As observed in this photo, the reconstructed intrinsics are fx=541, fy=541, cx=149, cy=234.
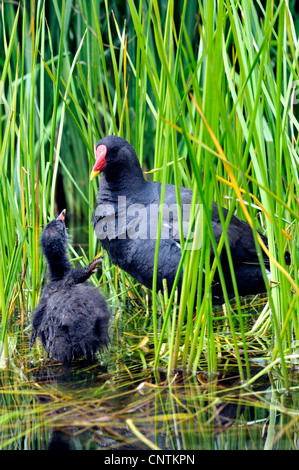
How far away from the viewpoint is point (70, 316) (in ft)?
7.79

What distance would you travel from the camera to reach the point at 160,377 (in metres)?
2.14

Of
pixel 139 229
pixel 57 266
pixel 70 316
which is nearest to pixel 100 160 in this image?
pixel 139 229

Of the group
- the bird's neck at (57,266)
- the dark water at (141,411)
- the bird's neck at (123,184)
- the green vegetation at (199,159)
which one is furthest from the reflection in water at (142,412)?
the bird's neck at (123,184)

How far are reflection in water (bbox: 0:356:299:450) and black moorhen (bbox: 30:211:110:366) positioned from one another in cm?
13

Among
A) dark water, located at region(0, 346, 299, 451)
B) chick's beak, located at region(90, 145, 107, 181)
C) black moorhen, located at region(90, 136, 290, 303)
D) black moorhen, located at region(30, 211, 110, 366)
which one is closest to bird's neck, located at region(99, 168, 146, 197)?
black moorhen, located at region(90, 136, 290, 303)

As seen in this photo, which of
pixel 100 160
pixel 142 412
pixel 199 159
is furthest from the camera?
pixel 100 160

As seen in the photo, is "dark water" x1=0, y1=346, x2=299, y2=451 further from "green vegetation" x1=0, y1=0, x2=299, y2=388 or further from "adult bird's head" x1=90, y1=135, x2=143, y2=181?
"adult bird's head" x1=90, y1=135, x2=143, y2=181

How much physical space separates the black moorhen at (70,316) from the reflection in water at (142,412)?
0.42ft

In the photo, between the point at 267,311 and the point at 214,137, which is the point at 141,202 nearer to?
the point at 267,311

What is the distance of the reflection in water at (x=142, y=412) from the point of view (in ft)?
5.40

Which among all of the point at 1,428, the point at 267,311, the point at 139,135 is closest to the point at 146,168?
the point at 139,135

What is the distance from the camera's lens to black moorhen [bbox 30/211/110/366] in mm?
2344

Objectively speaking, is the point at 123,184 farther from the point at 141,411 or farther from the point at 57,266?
the point at 141,411

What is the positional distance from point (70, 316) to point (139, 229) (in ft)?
1.99
